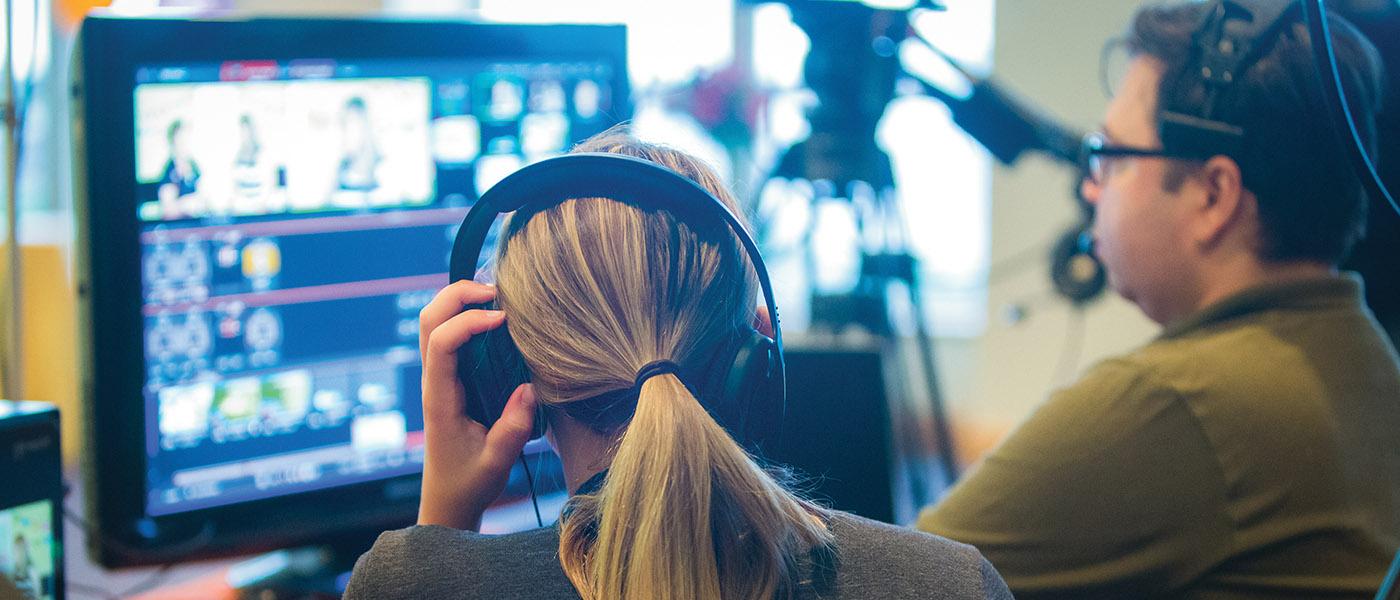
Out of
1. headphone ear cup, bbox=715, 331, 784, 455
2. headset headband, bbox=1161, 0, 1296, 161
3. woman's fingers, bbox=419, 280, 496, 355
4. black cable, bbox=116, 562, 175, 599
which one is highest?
headset headband, bbox=1161, 0, 1296, 161

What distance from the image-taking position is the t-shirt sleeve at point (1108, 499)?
979 millimetres

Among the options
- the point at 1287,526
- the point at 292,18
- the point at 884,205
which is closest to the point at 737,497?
the point at 1287,526

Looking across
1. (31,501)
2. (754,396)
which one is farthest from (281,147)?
(754,396)

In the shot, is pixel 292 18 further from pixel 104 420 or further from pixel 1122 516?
pixel 1122 516

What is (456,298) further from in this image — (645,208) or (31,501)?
(31,501)

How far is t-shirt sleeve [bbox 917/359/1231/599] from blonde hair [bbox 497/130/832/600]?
376mm

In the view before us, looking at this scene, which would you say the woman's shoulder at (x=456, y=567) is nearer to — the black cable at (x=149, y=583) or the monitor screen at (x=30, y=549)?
the monitor screen at (x=30, y=549)

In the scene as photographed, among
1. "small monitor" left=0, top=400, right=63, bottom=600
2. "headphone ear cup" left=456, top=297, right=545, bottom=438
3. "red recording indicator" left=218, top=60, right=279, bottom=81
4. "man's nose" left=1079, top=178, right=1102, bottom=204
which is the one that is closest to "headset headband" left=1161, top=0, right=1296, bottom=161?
"man's nose" left=1079, top=178, right=1102, bottom=204

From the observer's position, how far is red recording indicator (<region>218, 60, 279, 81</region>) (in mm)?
1040

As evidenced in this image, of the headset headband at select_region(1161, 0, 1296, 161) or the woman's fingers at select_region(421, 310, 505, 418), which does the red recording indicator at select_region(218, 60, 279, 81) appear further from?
the headset headband at select_region(1161, 0, 1296, 161)

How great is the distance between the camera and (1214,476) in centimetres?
97

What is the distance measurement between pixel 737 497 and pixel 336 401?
0.62 meters

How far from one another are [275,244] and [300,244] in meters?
0.02

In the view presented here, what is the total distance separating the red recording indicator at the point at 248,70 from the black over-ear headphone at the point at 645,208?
0.45m
